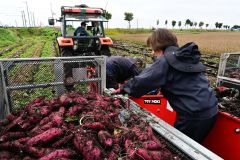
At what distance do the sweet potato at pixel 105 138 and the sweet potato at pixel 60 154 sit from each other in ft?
0.90

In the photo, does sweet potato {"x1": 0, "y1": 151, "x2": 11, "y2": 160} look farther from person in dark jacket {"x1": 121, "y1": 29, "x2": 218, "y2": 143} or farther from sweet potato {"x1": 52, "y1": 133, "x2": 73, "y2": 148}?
person in dark jacket {"x1": 121, "y1": 29, "x2": 218, "y2": 143}

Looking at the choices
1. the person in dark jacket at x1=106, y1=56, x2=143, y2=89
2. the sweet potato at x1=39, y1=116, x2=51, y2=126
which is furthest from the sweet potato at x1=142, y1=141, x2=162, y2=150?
the person in dark jacket at x1=106, y1=56, x2=143, y2=89

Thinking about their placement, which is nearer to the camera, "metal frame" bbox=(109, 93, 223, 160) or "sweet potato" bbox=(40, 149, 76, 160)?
"sweet potato" bbox=(40, 149, 76, 160)

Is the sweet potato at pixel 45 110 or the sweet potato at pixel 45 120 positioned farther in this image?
the sweet potato at pixel 45 110

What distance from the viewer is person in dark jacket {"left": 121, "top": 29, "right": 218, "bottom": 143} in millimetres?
2904

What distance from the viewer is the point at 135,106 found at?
333 centimetres

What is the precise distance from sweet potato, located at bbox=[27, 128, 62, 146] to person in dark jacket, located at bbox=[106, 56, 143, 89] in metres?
2.61

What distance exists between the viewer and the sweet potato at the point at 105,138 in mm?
2277

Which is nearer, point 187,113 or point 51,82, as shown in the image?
point 187,113

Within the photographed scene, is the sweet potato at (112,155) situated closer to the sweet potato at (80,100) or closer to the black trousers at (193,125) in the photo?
the sweet potato at (80,100)

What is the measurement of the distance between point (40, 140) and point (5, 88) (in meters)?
1.45

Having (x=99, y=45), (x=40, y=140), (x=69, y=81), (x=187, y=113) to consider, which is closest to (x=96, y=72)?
(x=69, y=81)

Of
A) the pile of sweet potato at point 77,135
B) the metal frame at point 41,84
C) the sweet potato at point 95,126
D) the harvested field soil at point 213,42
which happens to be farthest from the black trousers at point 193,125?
the harvested field soil at point 213,42

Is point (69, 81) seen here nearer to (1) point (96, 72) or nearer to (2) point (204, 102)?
(1) point (96, 72)
